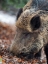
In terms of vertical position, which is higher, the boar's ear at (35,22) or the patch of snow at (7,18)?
the patch of snow at (7,18)

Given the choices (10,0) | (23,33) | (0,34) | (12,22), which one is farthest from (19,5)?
(23,33)

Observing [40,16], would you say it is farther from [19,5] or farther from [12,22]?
[12,22]

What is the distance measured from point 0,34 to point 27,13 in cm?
571

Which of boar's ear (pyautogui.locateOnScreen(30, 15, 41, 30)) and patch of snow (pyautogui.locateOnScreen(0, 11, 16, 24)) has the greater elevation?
patch of snow (pyautogui.locateOnScreen(0, 11, 16, 24))

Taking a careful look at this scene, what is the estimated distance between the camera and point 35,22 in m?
6.81

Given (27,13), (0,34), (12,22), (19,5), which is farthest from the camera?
(12,22)

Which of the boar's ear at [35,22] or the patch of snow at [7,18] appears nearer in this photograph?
the boar's ear at [35,22]

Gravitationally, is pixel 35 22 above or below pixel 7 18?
below

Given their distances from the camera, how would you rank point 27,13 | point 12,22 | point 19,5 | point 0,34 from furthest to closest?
1. point 12,22
2. point 0,34
3. point 19,5
4. point 27,13

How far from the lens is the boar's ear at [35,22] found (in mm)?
6748

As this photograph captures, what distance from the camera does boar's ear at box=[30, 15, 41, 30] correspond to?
6.75 meters

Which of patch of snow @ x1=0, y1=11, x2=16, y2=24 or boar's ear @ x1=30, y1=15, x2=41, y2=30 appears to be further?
patch of snow @ x1=0, y1=11, x2=16, y2=24

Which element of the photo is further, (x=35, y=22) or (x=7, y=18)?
(x=7, y=18)

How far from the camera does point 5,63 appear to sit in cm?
702
